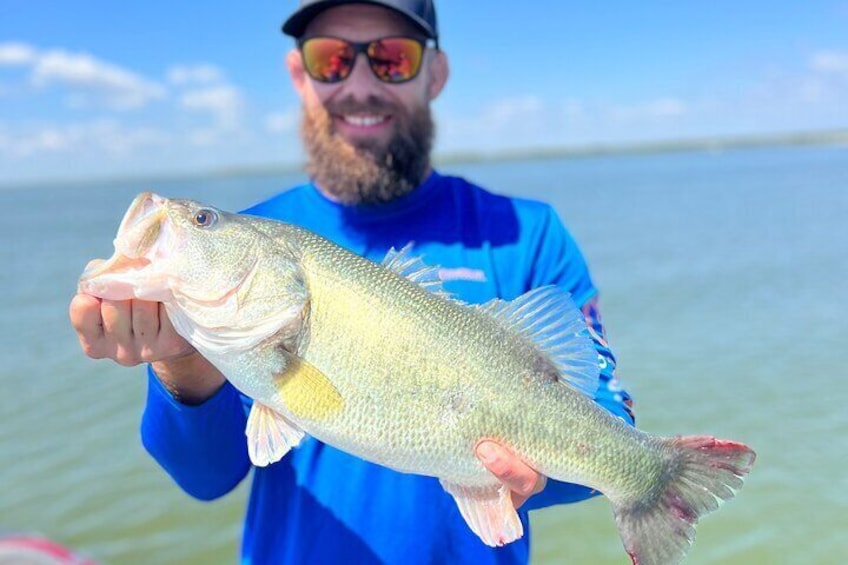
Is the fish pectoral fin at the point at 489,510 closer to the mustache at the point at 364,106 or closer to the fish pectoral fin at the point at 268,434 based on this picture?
the fish pectoral fin at the point at 268,434

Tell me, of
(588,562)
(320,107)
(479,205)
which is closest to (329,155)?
(320,107)

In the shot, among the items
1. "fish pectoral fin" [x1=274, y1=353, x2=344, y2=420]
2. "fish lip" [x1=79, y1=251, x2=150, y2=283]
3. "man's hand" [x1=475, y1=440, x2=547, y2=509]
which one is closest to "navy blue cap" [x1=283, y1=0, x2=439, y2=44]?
"fish lip" [x1=79, y1=251, x2=150, y2=283]

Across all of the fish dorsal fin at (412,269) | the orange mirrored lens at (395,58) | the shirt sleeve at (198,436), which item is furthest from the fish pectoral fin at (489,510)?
the orange mirrored lens at (395,58)

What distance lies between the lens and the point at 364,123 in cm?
383

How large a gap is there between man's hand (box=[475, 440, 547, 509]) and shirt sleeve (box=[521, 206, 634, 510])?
455 mm

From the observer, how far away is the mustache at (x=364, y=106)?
3.77 m

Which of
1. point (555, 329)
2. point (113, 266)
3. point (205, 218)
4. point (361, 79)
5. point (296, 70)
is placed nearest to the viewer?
point (113, 266)

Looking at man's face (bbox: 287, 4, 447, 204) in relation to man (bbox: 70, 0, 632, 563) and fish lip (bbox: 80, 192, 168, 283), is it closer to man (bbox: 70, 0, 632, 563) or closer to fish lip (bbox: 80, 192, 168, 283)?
man (bbox: 70, 0, 632, 563)

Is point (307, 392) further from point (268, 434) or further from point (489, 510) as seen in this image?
point (489, 510)

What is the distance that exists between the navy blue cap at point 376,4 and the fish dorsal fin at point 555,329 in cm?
179

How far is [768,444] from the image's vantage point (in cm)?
852

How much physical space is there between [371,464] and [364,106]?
1922mm

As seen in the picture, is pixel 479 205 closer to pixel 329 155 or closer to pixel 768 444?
pixel 329 155

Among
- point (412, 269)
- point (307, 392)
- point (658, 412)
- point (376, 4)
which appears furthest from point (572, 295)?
point (658, 412)
